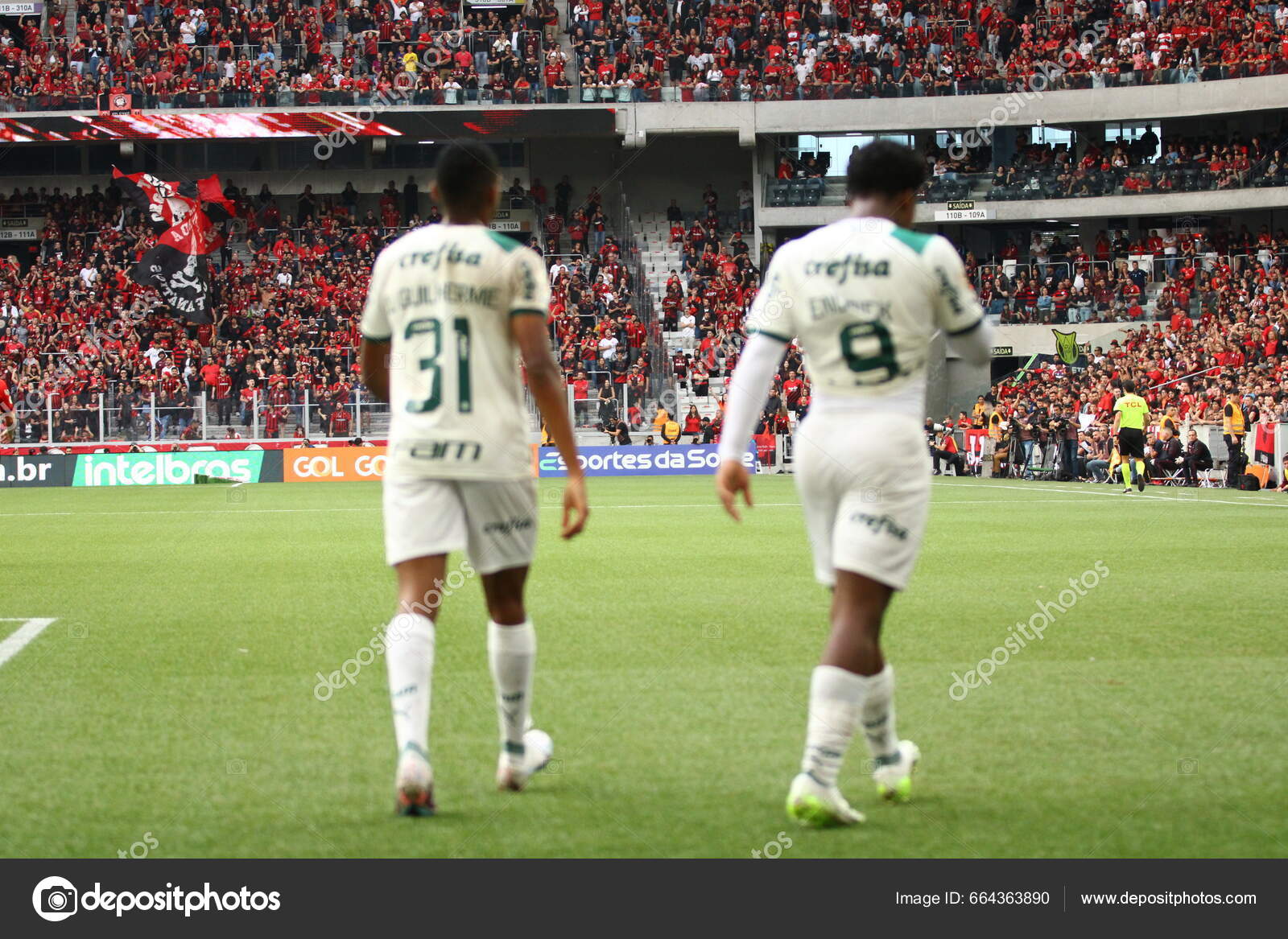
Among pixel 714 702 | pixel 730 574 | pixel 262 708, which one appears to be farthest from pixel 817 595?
pixel 262 708

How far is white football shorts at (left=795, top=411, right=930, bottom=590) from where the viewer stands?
16.5 ft

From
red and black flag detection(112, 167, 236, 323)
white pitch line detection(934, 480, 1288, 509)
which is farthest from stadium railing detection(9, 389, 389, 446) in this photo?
white pitch line detection(934, 480, 1288, 509)

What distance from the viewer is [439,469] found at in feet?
17.5

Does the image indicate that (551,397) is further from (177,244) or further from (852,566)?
(177,244)

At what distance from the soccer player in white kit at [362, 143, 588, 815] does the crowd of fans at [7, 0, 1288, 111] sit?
46.5 meters

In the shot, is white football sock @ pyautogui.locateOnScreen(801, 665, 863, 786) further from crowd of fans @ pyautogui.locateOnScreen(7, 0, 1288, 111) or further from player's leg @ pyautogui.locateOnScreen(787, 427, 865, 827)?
crowd of fans @ pyautogui.locateOnScreen(7, 0, 1288, 111)

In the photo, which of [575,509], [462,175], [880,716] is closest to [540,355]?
[575,509]

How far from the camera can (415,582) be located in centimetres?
529

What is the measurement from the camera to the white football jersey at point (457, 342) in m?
5.32

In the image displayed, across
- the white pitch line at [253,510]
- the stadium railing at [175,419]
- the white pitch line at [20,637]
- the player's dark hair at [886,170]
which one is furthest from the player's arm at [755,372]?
the stadium railing at [175,419]

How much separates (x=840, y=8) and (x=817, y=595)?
45.4 metres

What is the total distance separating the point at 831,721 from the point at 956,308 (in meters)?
1.43

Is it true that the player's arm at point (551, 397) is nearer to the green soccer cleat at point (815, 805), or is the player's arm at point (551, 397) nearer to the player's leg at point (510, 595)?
the player's leg at point (510, 595)

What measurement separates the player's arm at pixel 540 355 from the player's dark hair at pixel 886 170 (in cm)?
113
